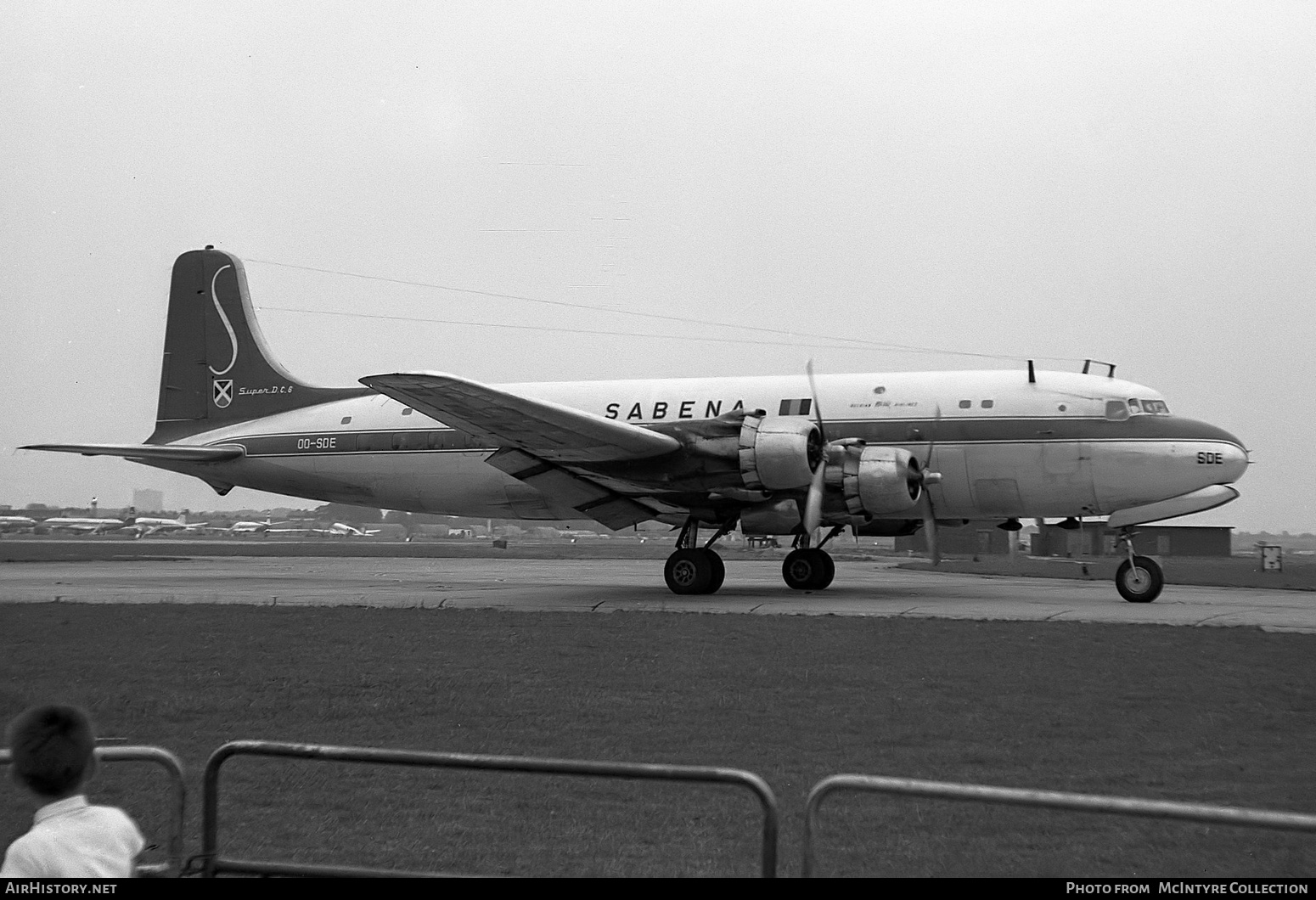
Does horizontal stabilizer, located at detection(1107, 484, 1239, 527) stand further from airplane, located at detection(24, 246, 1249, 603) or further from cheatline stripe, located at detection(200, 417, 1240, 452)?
cheatline stripe, located at detection(200, 417, 1240, 452)

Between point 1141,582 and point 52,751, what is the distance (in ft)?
62.3

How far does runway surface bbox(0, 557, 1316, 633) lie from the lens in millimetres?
17547

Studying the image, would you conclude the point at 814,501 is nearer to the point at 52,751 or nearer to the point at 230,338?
the point at 52,751

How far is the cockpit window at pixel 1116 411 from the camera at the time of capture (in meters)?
20.2

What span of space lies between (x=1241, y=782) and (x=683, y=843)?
3.84 m

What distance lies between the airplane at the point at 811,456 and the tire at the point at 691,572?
3 cm

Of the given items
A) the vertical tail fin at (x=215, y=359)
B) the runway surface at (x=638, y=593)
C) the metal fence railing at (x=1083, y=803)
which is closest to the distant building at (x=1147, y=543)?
the runway surface at (x=638, y=593)

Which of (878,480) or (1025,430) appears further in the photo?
(1025,430)

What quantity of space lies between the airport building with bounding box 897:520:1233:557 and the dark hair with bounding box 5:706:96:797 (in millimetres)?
48462

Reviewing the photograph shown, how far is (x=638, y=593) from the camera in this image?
2202 cm

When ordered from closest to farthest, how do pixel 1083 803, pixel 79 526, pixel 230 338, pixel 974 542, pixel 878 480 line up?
pixel 1083 803
pixel 878 480
pixel 230 338
pixel 974 542
pixel 79 526

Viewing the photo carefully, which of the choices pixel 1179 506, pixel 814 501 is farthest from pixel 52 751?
pixel 1179 506

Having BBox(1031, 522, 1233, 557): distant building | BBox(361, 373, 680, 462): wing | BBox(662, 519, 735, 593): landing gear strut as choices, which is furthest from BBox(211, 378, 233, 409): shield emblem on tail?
BBox(1031, 522, 1233, 557): distant building
